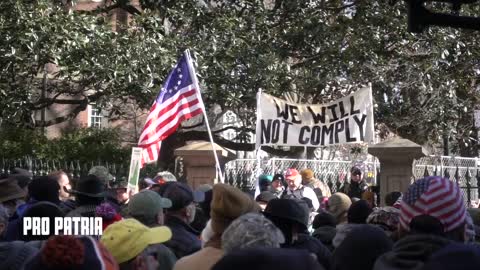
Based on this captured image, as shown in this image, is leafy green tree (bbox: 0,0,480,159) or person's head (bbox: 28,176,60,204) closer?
person's head (bbox: 28,176,60,204)

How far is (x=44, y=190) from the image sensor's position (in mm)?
6719

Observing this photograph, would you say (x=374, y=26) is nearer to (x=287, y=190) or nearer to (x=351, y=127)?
(x=351, y=127)

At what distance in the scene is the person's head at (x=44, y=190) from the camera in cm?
671

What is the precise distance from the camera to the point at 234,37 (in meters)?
18.1

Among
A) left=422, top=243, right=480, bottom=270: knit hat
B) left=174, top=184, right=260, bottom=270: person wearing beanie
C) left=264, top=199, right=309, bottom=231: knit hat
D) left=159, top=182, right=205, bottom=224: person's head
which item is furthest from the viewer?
left=159, top=182, right=205, bottom=224: person's head

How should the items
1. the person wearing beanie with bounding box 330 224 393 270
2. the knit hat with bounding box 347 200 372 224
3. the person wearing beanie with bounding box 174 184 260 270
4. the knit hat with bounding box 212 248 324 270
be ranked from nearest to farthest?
the knit hat with bounding box 212 248 324 270, the person wearing beanie with bounding box 330 224 393 270, the person wearing beanie with bounding box 174 184 260 270, the knit hat with bounding box 347 200 372 224

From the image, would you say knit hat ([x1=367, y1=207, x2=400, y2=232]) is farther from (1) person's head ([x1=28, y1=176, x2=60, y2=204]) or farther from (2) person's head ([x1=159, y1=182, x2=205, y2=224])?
(1) person's head ([x1=28, y1=176, x2=60, y2=204])

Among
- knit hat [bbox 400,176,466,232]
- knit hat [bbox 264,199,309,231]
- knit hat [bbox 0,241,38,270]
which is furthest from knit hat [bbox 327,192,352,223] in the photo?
knit hat [bbox 0,241,38,270]

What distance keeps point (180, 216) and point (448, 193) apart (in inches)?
102

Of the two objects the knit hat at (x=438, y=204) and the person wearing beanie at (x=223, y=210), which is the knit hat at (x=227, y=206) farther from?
the knit hat at (x=438, y=204)

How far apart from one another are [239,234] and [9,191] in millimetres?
4111

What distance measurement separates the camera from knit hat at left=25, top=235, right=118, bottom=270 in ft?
11.3

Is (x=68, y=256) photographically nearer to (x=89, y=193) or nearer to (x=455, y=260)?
(x=455, y=260)

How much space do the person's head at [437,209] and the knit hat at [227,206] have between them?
1022 millimetres
